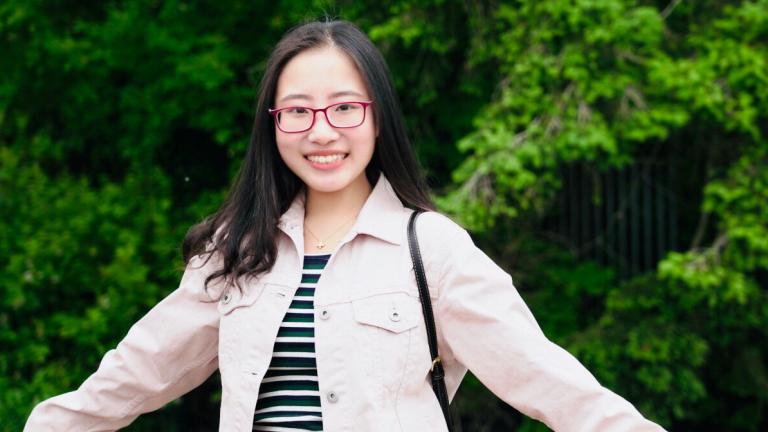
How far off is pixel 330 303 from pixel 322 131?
1.21 feet

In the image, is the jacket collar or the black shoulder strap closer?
the black shoulder strap

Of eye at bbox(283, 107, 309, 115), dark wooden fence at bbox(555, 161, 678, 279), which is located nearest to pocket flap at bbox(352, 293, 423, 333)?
eye at bbox(283, 107, 309, 115)

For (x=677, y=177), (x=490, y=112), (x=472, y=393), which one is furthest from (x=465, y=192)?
(x=677, y=177)

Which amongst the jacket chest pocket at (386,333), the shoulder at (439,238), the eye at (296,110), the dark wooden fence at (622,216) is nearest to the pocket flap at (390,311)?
the jacket chest pocket at (386,333)

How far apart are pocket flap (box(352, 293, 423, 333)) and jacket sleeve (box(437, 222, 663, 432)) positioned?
0.06 metres

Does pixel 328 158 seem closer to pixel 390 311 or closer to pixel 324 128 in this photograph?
pixel 324 128

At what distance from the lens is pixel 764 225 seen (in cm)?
471

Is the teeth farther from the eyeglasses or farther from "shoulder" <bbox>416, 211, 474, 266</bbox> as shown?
"shoulder" <bbox>416, 211, 474, 266</bbox>

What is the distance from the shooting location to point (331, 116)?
6.74 feet

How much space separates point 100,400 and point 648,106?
339cm

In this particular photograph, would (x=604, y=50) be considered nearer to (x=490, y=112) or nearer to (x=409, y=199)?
(x=490, y=112)

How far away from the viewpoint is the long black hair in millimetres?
2111

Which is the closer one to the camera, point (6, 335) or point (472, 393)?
point (6, 335)

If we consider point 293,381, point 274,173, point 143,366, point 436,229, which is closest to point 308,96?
point 274,173
